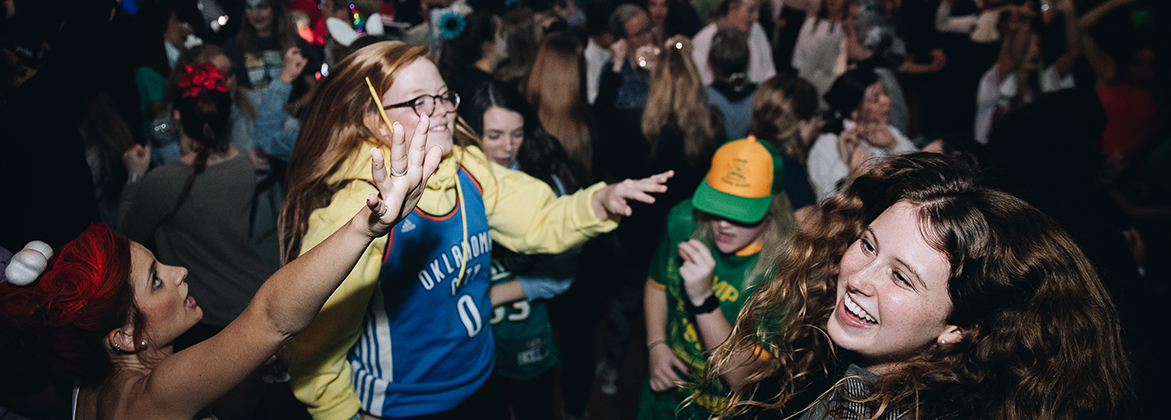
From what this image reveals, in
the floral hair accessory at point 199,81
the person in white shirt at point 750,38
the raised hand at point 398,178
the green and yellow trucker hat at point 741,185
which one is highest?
the raised hand at point 398,178

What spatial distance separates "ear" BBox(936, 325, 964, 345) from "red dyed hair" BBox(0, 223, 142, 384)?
1.63 metres

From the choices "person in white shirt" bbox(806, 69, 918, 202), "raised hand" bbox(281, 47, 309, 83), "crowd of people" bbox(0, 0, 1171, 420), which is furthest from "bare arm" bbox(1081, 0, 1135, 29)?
"raised hand" bbox(281, 47, 309, 83)

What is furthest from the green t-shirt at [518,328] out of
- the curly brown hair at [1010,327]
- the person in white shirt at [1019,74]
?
the person in white shirt at [1019,74]

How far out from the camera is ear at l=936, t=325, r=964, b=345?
1.20 meters

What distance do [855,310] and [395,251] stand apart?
1109 mm

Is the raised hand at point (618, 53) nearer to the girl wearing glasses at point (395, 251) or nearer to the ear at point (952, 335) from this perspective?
the girl wearing glasses at point (395, 251)

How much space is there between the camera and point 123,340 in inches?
48.5

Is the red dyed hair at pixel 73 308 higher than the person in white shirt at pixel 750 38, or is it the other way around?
the red dyed hair at pixel 73 308

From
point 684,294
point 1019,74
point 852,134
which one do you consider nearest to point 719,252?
point 684,294

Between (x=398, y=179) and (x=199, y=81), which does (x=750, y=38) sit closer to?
(x=199, y=81)

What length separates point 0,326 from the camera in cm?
112

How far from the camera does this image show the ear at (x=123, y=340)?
1.22m

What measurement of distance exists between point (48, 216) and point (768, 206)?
2.17 metres

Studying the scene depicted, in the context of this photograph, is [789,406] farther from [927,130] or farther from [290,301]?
[927,130]
